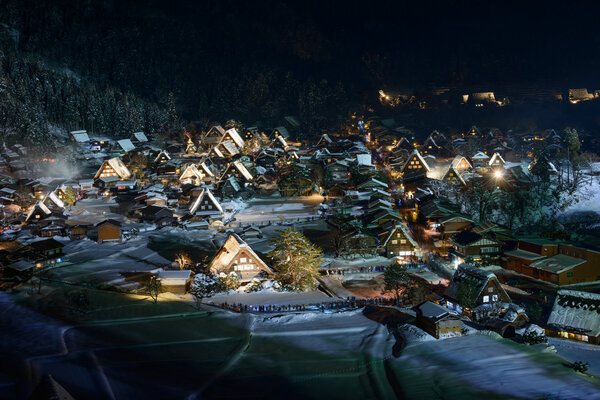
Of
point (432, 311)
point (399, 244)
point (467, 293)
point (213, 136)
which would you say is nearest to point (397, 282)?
point (467, 293)

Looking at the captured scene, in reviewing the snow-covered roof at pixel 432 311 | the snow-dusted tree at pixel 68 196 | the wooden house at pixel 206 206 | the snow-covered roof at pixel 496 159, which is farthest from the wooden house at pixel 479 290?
the snow-dusted tree at pixel 68 196

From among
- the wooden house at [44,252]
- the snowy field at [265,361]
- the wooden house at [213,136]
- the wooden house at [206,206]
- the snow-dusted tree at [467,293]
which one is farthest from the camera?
the wooden house at [213,136]

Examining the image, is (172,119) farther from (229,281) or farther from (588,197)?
(588,197)

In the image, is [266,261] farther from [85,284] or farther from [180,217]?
[180,217]

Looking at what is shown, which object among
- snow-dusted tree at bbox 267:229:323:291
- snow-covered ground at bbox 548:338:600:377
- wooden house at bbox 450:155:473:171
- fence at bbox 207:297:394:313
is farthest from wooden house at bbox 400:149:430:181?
snow-covered ground at bbox 548:338:600:377

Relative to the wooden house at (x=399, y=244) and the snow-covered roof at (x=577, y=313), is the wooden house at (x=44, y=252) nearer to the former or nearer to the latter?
the wooden house at (x=399, y=244)

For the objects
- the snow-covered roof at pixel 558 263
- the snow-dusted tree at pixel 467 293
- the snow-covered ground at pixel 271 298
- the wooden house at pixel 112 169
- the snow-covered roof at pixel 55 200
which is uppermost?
the wooden house at pixel 112 169
